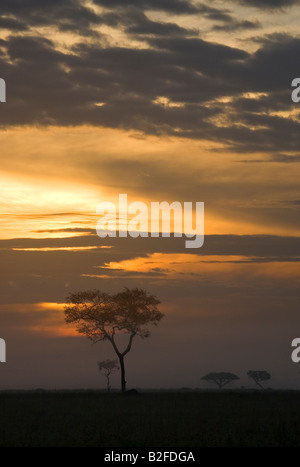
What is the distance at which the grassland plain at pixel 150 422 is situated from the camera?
38.2 meters

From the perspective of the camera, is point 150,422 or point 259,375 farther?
point 259,375

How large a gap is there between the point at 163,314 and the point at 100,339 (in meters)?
8.55

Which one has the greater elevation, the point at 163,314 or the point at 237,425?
the point at 163,314

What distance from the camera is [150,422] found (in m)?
47.0

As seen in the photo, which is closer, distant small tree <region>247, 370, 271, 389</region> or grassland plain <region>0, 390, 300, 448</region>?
grassland plain <region>0, 390, 300, 448</region>

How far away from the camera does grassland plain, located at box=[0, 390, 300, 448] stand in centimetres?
3822

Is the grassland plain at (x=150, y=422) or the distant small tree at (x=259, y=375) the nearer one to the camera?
the grassland plain at (x=150, y=422)

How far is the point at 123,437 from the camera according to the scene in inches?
1551
